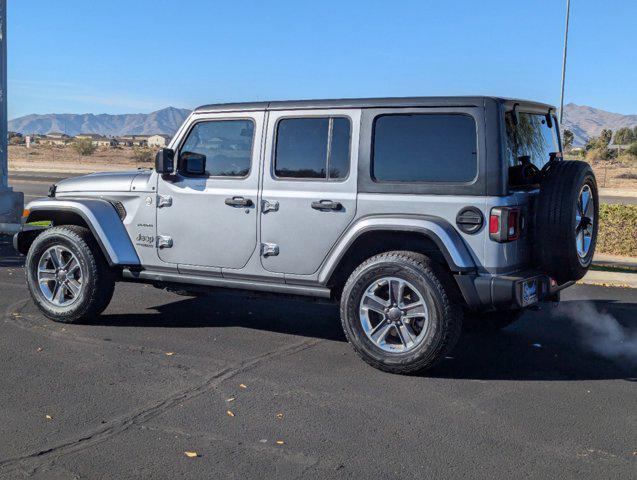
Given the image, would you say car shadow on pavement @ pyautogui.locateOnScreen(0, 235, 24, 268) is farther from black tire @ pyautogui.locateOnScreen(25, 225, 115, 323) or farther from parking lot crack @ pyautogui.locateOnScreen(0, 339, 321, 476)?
parking lot crack @ pyautogui.locateOnScreen(0, 339, 321, 476)

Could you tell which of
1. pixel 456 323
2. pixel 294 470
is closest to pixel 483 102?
pixel 456 323

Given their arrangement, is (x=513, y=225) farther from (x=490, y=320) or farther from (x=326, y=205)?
(x=490, y=320)

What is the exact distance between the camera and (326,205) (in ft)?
20.0

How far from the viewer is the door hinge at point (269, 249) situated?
251 inches

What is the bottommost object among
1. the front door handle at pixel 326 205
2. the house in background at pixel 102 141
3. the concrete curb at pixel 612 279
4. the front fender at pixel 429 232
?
the concrete curb at pixel 612 279

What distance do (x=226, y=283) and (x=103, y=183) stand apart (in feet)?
5.49

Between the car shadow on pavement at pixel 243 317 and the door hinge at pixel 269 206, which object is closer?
the door hinge at pixel 269 206

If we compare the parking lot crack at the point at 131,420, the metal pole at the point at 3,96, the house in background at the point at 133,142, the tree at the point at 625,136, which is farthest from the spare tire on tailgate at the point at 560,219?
the house in background at the point at 133,142

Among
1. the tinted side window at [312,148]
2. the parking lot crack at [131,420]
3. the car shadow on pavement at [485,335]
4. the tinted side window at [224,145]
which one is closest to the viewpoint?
the parking lot crack at [131,420]

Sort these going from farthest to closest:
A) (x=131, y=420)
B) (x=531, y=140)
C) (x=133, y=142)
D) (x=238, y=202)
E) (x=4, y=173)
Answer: (x=133, y=142) → (x=4, y=173) → (x=238, y=202) → (x=531, y=140) → (x=131, y=420)

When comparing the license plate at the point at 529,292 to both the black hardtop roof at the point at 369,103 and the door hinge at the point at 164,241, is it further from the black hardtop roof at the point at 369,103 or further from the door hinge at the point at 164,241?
the door hinge at the point at 164,241

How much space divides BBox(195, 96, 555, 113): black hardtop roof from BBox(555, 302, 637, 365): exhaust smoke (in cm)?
214

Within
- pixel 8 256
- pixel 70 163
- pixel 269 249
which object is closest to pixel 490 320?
pixel 269 249

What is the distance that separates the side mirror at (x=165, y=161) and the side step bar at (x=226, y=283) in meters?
0.93
